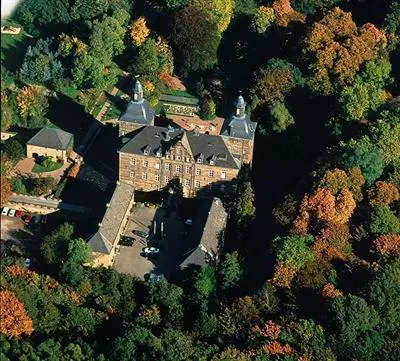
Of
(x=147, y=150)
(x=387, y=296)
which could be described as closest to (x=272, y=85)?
(x=147, y=150)

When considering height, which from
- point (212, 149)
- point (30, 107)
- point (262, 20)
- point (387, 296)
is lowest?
point (30, 107)

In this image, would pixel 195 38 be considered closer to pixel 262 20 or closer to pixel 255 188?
pixel 262 20

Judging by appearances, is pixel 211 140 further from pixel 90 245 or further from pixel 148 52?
pixel 148 52

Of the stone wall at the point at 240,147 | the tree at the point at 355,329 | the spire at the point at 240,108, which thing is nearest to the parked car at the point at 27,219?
the stone wall at the point at 240,147

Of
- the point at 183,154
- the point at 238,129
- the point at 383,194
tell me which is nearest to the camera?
the point at 383,194

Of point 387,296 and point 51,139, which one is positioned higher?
point 387,296

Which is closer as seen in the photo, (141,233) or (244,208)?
(244,208)

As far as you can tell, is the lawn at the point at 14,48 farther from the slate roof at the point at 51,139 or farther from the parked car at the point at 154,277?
the parked car at the point at 154,277

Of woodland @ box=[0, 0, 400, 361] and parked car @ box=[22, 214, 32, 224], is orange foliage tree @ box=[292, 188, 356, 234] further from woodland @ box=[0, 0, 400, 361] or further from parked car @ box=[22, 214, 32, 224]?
parked car @ box=[22, 214, 32, 224]

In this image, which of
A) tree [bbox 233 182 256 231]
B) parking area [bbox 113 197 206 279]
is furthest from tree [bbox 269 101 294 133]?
parking area [bbox 113 197 206 279]
